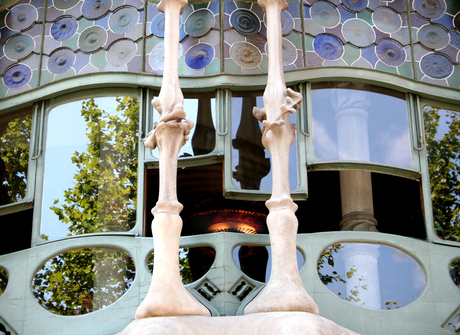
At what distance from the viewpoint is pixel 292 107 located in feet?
28.6

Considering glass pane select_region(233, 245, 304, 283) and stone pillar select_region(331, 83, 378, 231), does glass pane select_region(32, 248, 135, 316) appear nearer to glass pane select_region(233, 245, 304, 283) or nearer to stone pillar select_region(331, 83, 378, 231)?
glass pane select_region(233, 245, 304, 283)

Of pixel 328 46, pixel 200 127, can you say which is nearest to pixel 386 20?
pixel 328 46

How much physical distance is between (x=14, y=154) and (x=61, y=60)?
1.38 metres

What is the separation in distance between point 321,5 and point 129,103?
2860 mm

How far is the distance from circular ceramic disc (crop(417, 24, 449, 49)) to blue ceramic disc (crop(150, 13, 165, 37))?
11.1ft

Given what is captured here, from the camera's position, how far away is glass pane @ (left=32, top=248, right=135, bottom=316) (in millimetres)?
8961

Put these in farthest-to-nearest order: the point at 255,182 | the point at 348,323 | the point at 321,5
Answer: the point at 321,5 → the point at 255,182 → the point at 348,323

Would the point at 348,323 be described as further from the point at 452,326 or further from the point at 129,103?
the point at 129,103

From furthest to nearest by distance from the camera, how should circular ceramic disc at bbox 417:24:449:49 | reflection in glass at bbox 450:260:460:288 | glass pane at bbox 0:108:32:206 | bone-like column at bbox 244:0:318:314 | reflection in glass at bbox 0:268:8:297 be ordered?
circular ceramic disc at bbox 417:24:449:49 < glass pane at bbox 0:108:32:206 < reflection in glass at bbox 0:268:8:297 < reflection in glass at bbox 450:260:460:288 < bone-like column at bbox 244:0:318:314

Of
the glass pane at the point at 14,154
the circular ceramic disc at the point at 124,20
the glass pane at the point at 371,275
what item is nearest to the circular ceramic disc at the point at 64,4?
the circular ceramic disc at the point at 124,20

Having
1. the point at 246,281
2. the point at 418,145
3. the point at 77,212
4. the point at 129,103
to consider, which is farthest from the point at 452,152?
the point at 77,212

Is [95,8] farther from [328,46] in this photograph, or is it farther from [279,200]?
[279,200]

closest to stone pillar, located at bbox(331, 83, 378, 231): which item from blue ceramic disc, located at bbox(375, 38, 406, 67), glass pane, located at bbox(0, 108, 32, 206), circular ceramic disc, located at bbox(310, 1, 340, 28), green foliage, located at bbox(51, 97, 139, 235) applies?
blue ceramic disc, located at bbox(375, 38, 406, 67)

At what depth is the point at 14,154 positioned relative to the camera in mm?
10023
